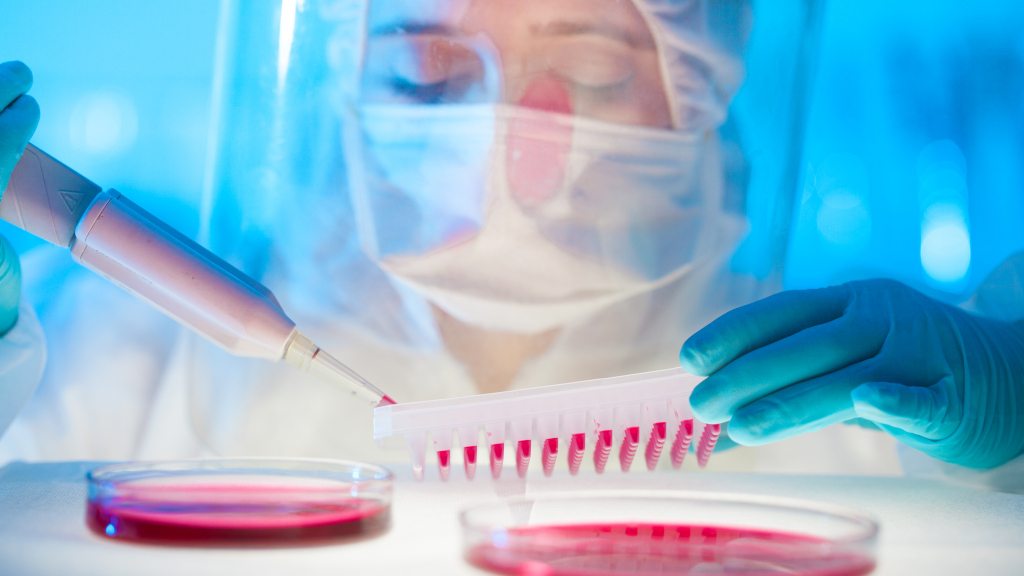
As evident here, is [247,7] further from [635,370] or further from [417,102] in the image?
[635,370]

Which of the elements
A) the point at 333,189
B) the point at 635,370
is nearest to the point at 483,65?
the point at 333,189

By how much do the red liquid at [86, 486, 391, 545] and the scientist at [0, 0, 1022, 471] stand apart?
1.55 ft

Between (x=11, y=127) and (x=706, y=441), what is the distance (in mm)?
689

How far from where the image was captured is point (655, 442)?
1.93 ft

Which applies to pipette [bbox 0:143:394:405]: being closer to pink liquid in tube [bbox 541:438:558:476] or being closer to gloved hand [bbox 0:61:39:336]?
gloved hand [bbox 0:61:39:336]

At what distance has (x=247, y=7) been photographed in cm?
87

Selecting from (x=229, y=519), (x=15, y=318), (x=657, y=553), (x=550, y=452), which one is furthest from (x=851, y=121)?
(x=15, y=318)

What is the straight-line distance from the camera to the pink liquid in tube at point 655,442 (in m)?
0.57

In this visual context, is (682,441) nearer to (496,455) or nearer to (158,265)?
(496,455)

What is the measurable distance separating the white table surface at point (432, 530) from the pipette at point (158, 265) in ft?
0.48

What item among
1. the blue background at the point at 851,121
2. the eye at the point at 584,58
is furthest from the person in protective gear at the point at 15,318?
the eye at the point at 584,58

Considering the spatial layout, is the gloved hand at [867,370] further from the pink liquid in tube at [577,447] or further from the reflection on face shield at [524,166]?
the reflection on face shield at [524,166]

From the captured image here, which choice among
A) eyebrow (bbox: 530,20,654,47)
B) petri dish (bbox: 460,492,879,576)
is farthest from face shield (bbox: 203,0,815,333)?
petri dish (bbox: 460,492,879,576)

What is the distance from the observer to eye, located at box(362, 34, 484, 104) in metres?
0.80
